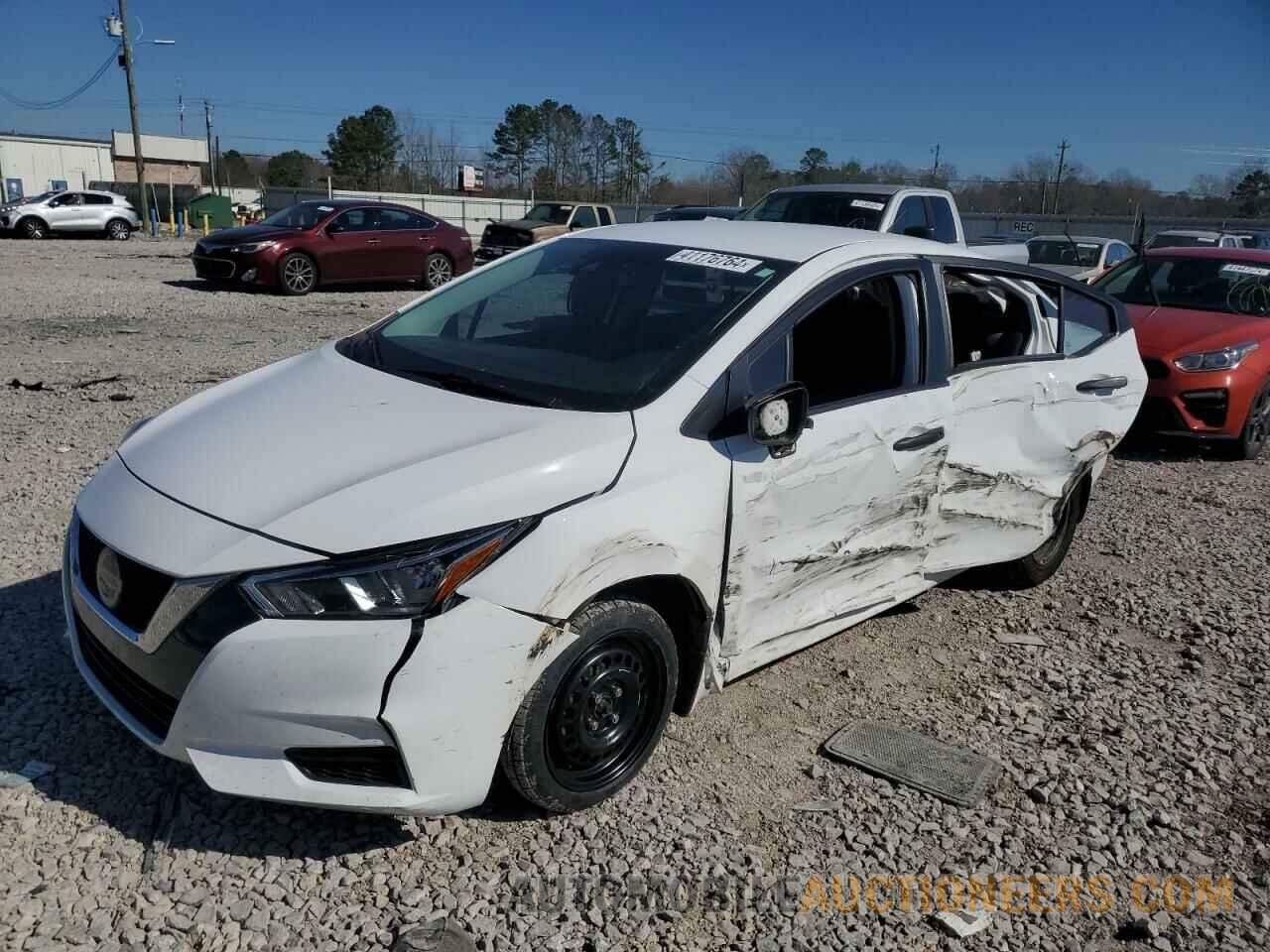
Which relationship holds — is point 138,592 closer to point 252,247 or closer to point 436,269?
point 252,247

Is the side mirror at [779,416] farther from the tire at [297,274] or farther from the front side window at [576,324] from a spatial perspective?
the tire at [297,274]

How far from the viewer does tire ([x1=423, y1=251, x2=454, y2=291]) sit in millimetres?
17562

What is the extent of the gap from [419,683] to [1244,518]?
5959 mm

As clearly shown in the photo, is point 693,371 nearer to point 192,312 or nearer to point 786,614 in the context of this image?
point 786,614

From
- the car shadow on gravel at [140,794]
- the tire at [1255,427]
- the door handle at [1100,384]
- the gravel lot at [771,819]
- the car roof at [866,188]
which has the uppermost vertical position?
the car roof at [866,188]

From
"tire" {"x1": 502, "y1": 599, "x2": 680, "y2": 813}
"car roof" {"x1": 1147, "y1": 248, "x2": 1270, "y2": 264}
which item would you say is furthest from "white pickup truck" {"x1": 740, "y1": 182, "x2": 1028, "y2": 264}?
"tire" {"x1": 502, "y1": 599, "x2": 680, "y2": 813}

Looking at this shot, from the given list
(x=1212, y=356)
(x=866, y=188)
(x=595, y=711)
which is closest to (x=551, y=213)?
(x=866, y=188)

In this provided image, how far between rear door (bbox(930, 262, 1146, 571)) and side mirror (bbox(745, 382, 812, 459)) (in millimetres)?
1051

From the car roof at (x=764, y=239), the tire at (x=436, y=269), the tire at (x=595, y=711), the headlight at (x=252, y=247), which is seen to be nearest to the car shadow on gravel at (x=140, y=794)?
the tire at (x=595, y=711)

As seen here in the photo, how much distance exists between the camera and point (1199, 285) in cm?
855

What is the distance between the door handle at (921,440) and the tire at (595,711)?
121 cm

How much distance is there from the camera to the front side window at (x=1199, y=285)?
27.1 ft

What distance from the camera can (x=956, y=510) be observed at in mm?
A: 3988

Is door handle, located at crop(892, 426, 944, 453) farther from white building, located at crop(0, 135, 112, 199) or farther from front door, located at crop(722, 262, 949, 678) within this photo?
white building, located at crop(0, 135, 112, 199)
